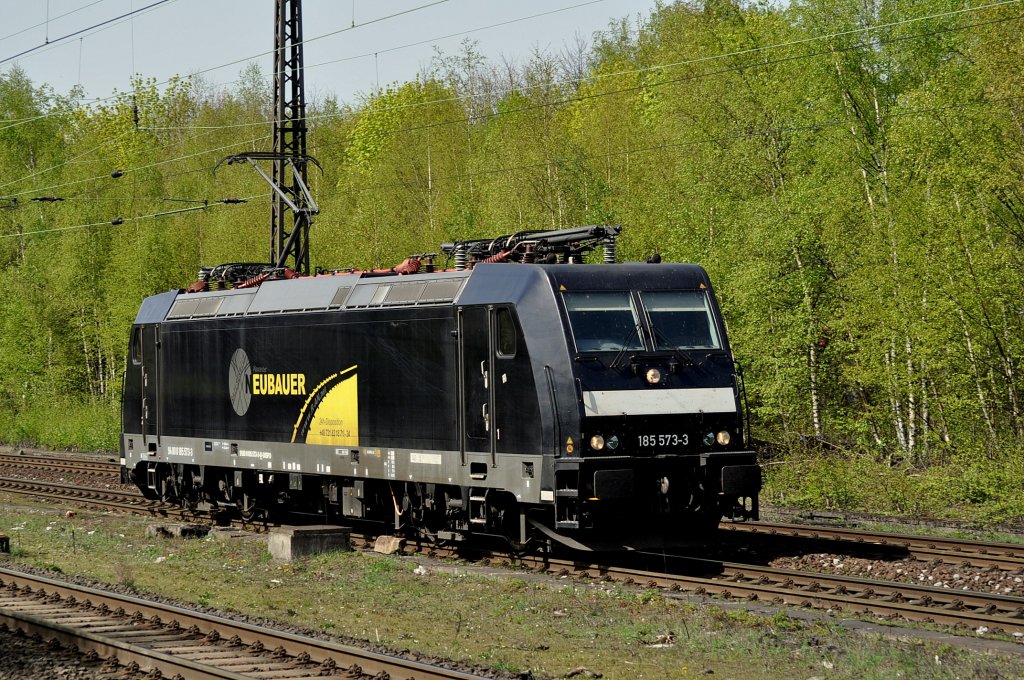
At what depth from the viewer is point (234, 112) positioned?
6912cm

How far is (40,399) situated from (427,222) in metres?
15.8

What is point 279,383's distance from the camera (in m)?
19.5

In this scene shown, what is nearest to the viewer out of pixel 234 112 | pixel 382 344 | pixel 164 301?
pixel 382 344

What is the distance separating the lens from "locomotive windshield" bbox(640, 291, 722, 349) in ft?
50.2

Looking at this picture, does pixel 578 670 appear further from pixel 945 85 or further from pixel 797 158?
pixel 797 158

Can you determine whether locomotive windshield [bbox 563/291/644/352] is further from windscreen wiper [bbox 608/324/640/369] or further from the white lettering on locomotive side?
the white lettering on locomotive side

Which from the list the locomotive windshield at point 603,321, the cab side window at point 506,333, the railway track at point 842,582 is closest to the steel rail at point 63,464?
the railway track at point 842,582

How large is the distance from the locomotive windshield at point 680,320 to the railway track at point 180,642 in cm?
612

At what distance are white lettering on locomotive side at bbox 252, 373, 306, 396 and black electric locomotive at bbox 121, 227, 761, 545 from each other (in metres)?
0.03

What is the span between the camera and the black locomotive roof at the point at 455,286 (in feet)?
49.5

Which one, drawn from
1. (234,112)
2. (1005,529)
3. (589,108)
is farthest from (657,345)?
(234,112)

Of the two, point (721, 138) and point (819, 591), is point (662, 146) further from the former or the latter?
point (819, 591)

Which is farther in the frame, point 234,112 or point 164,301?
point 234,112

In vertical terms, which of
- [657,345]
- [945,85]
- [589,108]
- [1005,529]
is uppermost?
[589,108]
